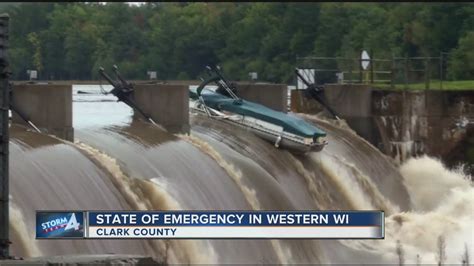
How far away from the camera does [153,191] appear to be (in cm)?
2767

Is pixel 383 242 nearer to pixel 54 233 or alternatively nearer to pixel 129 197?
pixel 129 197

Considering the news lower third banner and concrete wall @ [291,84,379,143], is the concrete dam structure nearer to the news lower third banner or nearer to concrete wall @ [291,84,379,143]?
concrete wall @ [291,84,379,143]

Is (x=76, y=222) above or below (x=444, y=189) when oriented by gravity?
above

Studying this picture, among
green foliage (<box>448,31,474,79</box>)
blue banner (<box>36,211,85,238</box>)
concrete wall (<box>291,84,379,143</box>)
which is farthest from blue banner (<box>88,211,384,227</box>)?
green foliage (<box>448,31,474,79</box>)

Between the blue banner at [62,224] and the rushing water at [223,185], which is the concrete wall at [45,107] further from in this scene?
the blue banner at [62,224]

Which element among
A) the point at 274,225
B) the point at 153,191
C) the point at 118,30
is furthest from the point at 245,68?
the point at 274,225

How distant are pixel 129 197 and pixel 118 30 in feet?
204

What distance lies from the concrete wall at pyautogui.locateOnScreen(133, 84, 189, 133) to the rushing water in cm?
48

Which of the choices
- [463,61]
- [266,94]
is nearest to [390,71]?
[463,61]

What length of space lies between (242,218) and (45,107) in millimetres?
13054

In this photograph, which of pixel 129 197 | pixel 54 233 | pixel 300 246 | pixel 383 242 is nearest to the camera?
pixel 54 233

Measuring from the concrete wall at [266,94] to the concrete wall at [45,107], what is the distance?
39.5ft

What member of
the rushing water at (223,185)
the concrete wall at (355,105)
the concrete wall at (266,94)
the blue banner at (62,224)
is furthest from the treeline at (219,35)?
the blue banner at (62,224)

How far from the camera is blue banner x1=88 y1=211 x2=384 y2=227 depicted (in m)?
17.9
